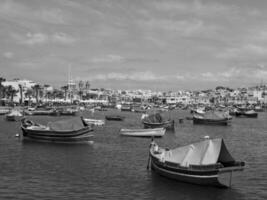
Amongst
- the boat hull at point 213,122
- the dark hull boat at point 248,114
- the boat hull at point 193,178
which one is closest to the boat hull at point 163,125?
the boat hull at point 213,122

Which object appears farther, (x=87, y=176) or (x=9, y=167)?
(x=9, y=167)

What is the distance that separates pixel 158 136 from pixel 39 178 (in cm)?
4078

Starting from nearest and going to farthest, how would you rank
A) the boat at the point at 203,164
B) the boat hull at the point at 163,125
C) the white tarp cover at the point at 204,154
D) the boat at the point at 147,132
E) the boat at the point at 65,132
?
the boat at the point at 203,164, the white tarp cover at the point at 204,154, the boat at the point at 65,132, the boat at the point at 147,132, the boat hull at the point at 163,125

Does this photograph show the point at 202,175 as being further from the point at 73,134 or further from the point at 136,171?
the point at 73,134

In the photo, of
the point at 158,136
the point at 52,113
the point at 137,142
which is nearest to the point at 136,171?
the point at 137,142

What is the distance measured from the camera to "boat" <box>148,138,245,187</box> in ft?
105

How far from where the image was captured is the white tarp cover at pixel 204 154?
3288 centimetres

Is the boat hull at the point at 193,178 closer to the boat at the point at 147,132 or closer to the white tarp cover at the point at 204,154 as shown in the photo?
the white tarp cover at the point at 204,154

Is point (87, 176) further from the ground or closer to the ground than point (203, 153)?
closer to the ground

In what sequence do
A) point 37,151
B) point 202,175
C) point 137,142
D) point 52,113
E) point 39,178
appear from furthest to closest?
point 52,113, point 137,142, point 37,151, point 39,178, point 202,175

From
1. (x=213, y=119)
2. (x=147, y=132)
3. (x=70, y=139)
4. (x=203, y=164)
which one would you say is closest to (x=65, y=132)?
(x=70, y=139)

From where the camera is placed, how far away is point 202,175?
32750 millimetres

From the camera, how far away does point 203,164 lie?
3269 cm

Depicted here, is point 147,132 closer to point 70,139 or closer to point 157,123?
point 157,123
